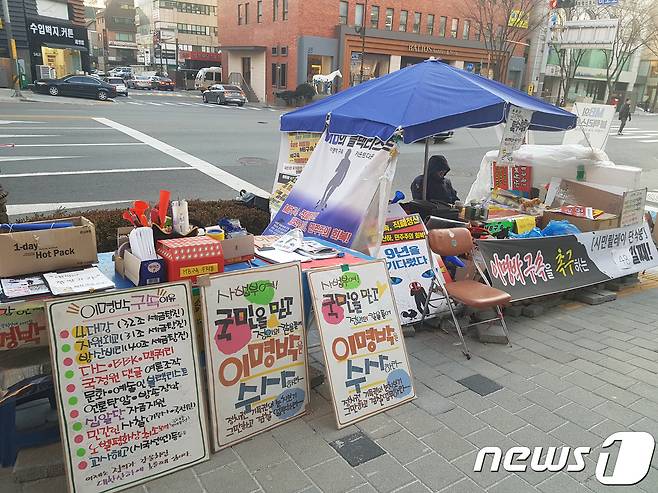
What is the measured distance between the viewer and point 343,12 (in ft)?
128

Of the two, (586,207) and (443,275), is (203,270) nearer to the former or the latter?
(443,275)

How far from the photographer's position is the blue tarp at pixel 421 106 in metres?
5.00

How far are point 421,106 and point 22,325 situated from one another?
3992 mm

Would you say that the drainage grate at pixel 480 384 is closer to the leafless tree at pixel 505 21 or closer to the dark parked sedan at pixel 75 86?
the leafless tree at pixel 505 21

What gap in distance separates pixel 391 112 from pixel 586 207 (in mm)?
3504

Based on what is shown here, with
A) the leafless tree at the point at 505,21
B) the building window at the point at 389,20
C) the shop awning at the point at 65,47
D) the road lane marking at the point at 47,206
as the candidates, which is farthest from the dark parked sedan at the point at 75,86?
the road lane marking at the point at 47,206

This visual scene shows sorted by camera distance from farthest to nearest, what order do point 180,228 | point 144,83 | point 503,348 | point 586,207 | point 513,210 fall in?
point 144,83 → point 513,210 → point 586,207 → point 503,348 → point 180,228

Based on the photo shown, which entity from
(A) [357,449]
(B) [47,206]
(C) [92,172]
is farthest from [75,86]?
(A) [357,449]

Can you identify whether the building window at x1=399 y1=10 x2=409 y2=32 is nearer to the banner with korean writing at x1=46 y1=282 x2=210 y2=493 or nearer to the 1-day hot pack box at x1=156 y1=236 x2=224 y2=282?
the 1-day hot pack box at x1=156 y1=236 x2=224 y2=282

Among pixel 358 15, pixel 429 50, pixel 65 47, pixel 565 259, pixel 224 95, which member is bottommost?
pixel 565 259

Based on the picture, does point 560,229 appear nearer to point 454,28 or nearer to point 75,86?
point 75,86

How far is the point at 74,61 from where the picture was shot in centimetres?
4353

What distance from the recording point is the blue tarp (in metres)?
5.00

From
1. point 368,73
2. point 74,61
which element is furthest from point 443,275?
point 74,61
